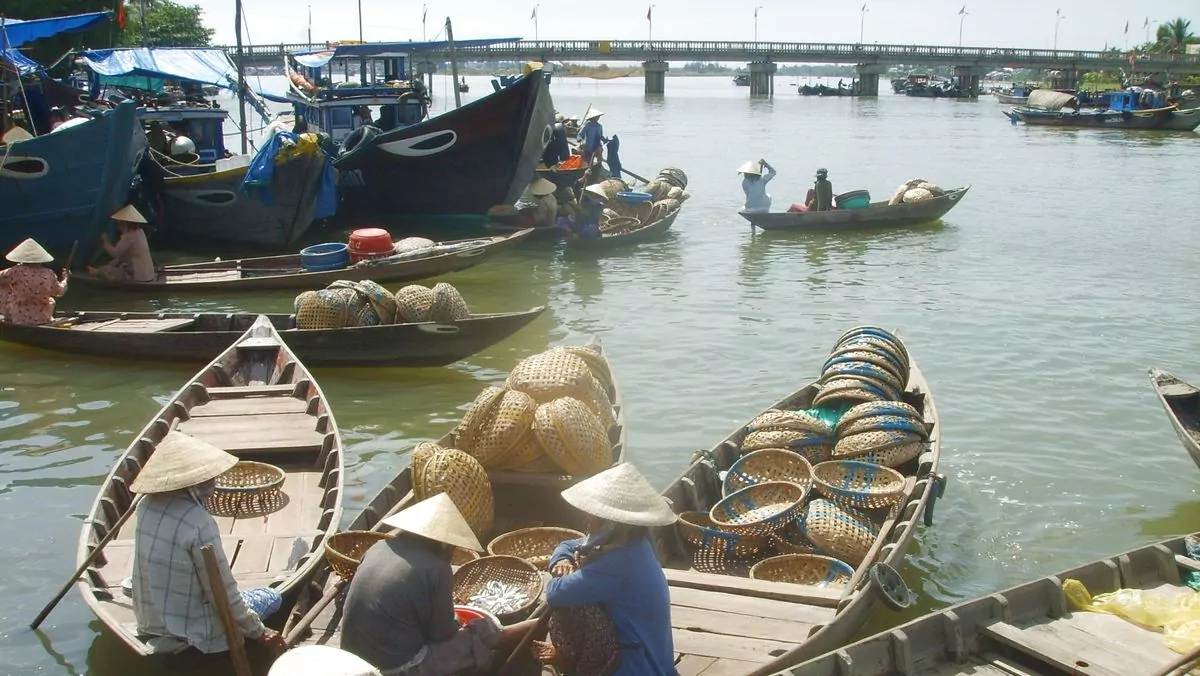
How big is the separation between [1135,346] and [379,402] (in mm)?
7963

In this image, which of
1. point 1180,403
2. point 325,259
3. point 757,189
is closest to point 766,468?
point 1180,403

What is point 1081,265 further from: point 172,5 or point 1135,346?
point 172,5

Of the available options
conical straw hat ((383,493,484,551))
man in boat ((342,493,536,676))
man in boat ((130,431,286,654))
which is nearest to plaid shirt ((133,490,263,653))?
man in boat ((130,431,286,654))

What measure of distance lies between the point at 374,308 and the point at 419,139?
713cm

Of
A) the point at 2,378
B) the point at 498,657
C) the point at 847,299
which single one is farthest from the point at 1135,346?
the point at 2,378

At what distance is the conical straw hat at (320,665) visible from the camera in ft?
8.84

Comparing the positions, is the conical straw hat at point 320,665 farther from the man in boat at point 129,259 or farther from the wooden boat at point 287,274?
the man in boat at point 129,259

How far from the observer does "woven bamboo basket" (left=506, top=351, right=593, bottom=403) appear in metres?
6.30

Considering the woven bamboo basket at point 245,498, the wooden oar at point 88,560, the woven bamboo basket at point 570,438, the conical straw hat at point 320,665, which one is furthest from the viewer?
the woven bamboo basket at point 245,498

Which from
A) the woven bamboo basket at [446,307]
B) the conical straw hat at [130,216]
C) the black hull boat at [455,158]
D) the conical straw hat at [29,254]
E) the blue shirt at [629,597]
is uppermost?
the black hull boat at [455,158]

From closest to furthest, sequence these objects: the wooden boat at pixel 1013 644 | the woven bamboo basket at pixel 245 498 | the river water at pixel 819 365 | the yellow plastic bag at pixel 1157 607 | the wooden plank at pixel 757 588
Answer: the wooden boat at pixel 1013 644
the yellow plastic bag at pixel 1157 607
the wooden plank at pixel 757 588
the woven bamboo basket at pixel 245 498
the river water at pixel 819 365

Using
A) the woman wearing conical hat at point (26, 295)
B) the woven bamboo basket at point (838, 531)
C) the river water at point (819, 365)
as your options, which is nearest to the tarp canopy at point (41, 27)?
the river water at point (819, 365)

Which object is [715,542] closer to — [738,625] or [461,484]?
[738,625]

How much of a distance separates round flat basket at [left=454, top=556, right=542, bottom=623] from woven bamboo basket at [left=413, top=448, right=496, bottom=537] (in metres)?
0.43
